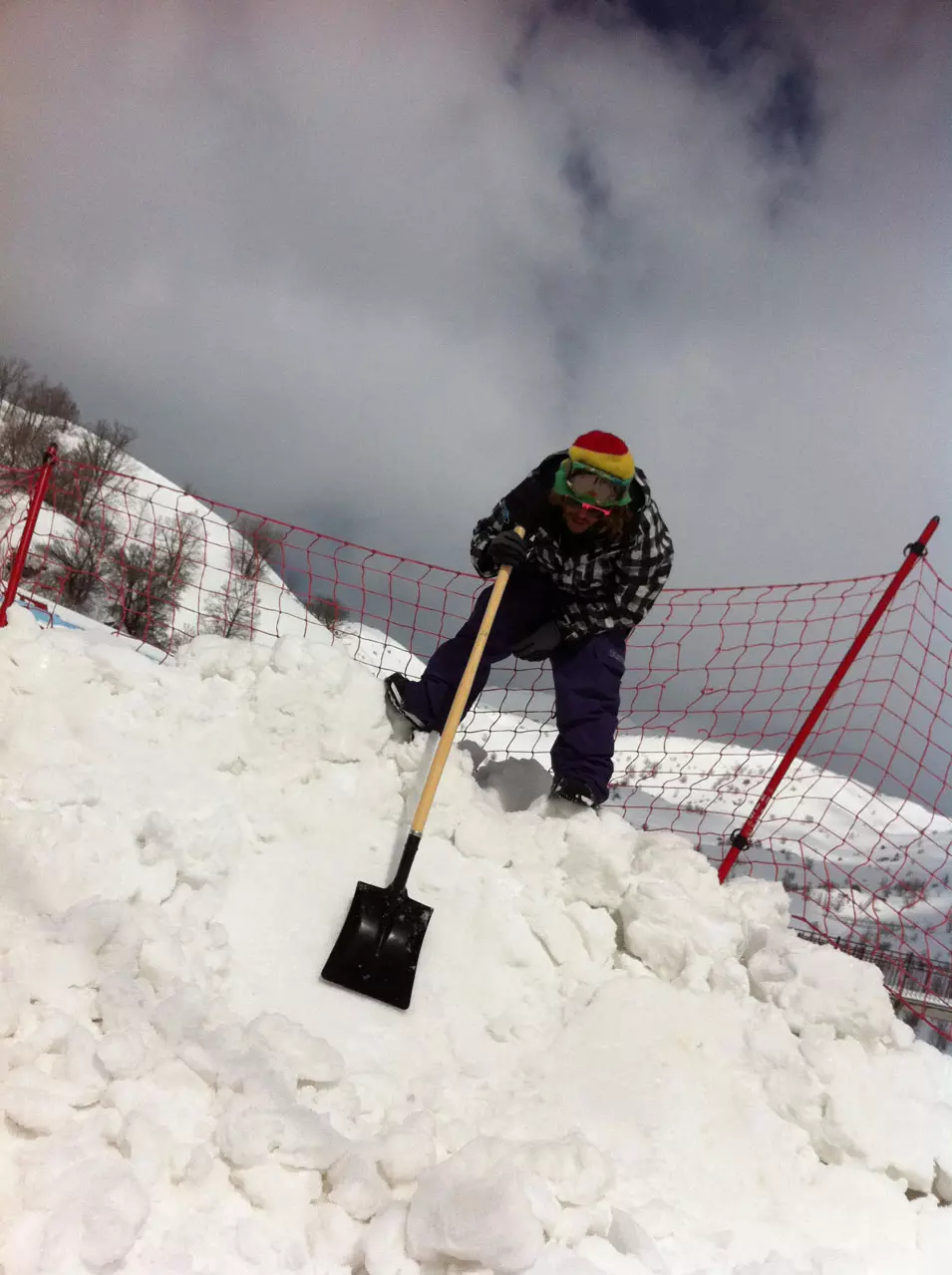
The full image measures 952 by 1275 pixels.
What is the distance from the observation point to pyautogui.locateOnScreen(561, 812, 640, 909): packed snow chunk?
217 centimetres

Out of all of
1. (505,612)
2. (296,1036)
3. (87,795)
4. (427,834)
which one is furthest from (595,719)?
(87,795)

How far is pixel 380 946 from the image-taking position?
1888 mm

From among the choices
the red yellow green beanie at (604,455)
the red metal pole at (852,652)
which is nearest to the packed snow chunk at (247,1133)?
the red yellow green beanie at (604,455)

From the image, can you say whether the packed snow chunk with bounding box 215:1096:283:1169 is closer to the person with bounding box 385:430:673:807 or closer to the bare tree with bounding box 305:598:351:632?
the person with bounding box 385:430:673:807

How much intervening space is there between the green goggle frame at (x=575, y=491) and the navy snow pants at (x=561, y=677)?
1.48 ft

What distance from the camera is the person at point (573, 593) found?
8.05 feet

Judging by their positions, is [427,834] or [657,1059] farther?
[427,834]

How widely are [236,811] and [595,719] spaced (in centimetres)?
128

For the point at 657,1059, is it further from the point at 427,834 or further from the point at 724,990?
the point at 427,834

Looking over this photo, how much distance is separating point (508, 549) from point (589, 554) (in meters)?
0.34

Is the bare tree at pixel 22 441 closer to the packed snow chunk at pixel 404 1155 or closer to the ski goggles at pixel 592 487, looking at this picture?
the ski goggles at pixel 592 487

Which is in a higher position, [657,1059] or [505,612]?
[505,612]

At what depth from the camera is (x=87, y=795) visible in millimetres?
1882

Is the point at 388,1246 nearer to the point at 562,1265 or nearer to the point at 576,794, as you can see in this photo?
the point at 562,1265
